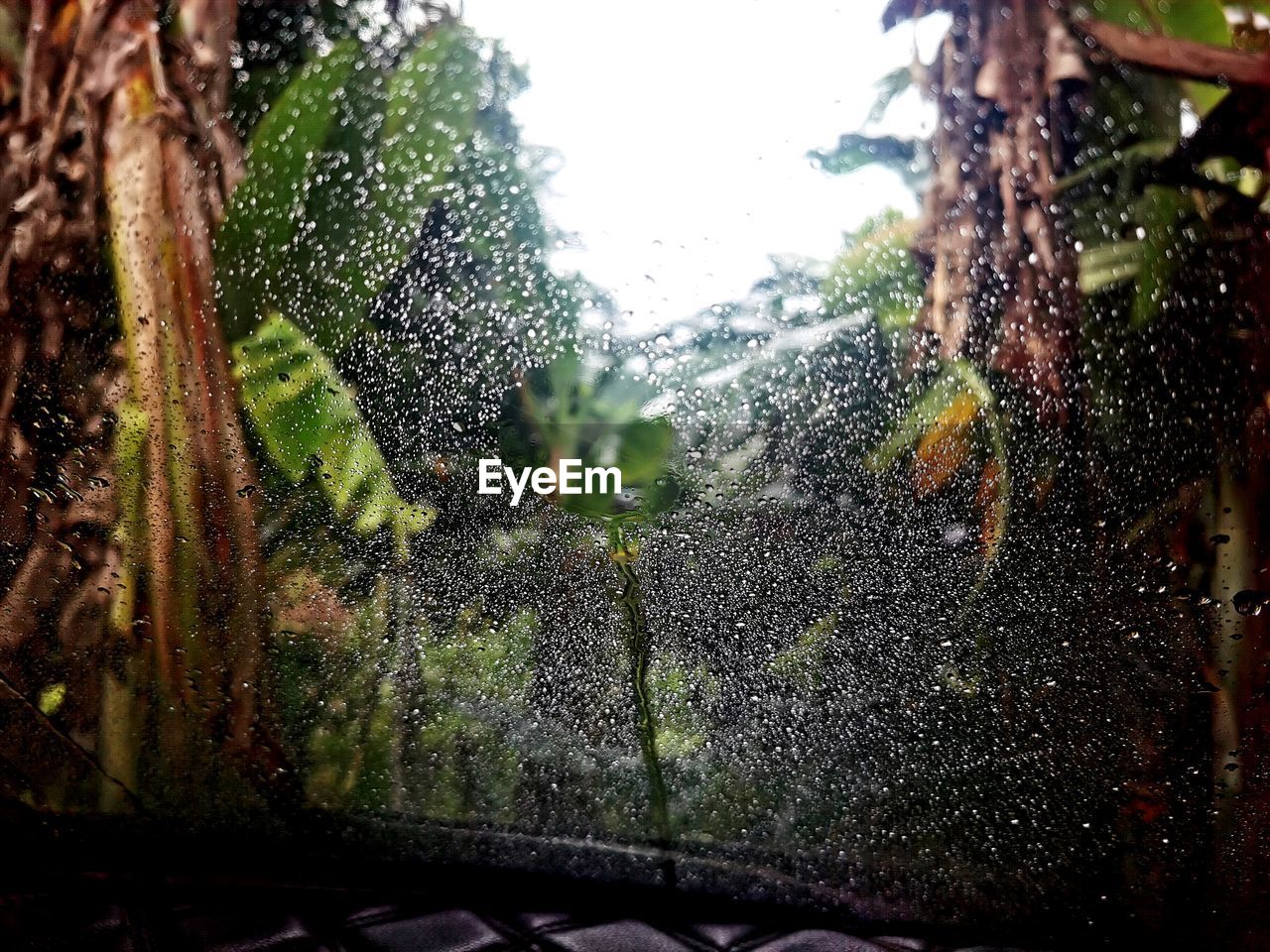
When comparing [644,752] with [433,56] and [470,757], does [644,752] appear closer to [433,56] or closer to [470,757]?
[470,757]

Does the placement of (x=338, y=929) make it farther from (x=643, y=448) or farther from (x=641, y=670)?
(x=643, y=448)

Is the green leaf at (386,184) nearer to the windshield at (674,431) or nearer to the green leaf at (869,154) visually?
the windshield at (674,431)

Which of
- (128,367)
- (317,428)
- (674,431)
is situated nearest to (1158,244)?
(674,431)

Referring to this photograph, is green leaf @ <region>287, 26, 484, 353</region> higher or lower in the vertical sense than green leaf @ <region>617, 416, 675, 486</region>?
higher

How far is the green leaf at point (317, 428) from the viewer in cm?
63

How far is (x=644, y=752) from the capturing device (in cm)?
68

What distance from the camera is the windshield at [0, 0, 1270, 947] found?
0.54m

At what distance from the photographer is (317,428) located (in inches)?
25.3

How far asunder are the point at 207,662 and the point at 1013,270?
2.62 feet

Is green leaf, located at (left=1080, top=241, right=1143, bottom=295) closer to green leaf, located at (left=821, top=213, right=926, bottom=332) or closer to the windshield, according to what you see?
the windshield

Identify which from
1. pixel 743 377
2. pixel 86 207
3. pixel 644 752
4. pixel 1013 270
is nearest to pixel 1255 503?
pixel 1013 270

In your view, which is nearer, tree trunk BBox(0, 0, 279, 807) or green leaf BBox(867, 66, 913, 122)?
green leaf BBox(867, 66, 913, 122)

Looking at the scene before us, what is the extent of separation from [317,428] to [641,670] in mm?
364

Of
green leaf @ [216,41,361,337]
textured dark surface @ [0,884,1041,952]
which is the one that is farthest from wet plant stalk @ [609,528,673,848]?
green leaf @ [216,41,361,337]
